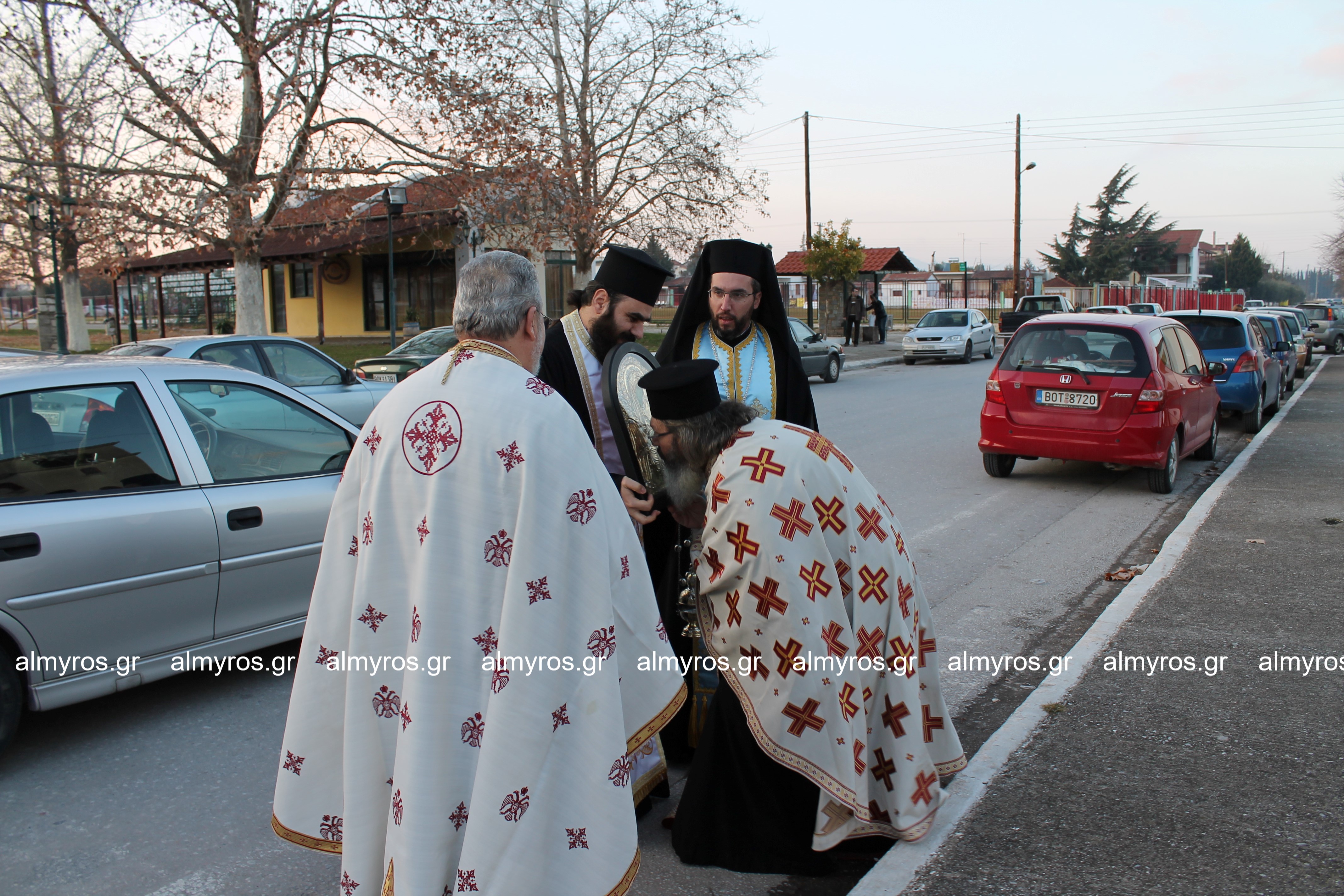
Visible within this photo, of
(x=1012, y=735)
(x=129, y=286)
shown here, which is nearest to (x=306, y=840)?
(x=1012, y=735)

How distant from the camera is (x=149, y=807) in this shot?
11.5 feet

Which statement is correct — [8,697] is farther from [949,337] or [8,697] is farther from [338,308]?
[338,308]

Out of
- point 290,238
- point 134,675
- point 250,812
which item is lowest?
point 250,812

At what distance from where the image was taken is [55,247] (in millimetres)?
20000

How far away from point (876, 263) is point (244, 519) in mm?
35787

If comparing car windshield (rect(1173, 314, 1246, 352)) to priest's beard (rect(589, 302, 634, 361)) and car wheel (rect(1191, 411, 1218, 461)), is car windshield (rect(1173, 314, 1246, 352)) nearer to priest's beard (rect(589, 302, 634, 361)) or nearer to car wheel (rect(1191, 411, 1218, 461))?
car wheel (rect(1191, 411, 1218, 461))

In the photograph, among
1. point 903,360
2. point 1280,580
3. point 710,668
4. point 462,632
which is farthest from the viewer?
point 903,360

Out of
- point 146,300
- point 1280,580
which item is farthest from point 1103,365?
point 146,300

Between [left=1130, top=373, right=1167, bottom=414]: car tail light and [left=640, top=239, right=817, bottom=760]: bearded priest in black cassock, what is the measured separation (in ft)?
19.5

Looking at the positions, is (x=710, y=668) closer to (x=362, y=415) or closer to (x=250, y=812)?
(x=250, y=812)

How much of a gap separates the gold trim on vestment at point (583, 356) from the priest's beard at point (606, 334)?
0.02m

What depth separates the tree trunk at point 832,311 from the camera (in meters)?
35.2

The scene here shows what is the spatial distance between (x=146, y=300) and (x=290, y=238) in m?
17.6

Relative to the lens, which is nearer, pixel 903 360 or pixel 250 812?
pixel 250 812
